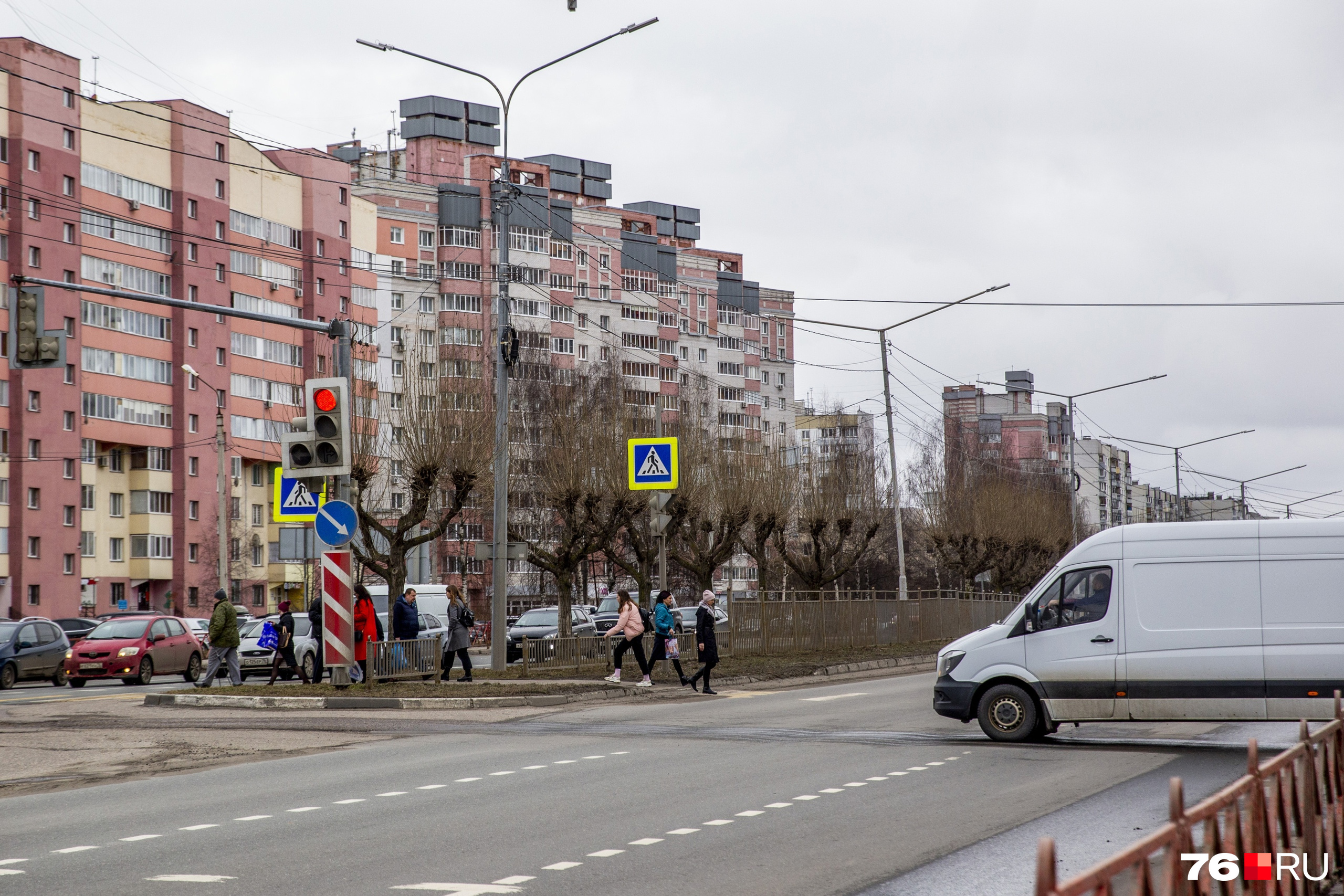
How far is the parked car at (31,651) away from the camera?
34.2m

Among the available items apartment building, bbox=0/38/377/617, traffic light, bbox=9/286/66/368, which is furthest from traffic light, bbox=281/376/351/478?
apartment building, bbox=0/38/377/617

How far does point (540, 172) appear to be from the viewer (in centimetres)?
11462

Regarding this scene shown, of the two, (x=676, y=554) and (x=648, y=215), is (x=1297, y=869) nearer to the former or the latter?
(x=676, y=554)

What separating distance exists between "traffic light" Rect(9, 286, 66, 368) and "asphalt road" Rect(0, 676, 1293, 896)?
8.12 meters

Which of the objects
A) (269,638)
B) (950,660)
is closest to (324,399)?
(950,660)

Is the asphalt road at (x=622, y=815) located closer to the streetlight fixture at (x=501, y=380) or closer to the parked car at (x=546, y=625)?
the streetlight fixture at (x=501, y=380)

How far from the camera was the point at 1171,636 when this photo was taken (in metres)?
16.2

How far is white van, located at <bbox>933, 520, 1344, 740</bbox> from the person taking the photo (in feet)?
52.1

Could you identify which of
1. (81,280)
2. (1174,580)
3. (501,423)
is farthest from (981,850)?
(81,280)

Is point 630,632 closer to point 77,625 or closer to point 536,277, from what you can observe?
point 77,625

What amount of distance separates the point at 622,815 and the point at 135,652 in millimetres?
27122

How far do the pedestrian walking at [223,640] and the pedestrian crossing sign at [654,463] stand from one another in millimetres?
7736

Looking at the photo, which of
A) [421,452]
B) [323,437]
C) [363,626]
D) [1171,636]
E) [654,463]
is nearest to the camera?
[1171,636]

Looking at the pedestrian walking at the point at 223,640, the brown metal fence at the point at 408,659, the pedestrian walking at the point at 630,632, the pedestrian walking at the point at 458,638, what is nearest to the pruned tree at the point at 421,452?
the brown metal fence at the point at 408,659
